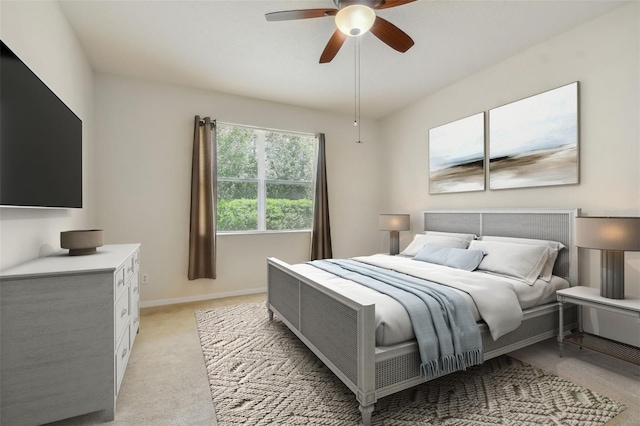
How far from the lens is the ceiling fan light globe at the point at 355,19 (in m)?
1.87

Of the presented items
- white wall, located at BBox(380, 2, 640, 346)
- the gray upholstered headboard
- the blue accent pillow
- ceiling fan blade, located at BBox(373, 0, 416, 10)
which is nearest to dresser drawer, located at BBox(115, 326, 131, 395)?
ceiling fan blade, located at BBox(373, 0, 416, 10)

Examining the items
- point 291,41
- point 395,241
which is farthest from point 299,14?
point 395,241

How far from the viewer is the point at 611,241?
82.2 inches

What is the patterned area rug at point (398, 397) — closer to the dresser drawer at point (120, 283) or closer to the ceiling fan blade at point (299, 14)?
the dresser drawer at point (120, 283)

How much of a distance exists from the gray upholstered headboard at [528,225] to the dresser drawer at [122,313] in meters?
3.45

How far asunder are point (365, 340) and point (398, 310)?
1.03 feet

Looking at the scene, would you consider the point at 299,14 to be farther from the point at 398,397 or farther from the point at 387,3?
the point at 398,397

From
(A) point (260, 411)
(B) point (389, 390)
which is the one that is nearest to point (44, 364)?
(A) point (260, 411)

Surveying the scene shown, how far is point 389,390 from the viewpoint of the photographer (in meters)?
1.68

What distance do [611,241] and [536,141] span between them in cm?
126

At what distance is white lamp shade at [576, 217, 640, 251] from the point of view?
6.68 feet

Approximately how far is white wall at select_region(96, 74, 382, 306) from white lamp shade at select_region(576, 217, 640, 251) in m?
3.25

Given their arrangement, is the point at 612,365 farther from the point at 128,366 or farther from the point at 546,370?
the point at 128,366

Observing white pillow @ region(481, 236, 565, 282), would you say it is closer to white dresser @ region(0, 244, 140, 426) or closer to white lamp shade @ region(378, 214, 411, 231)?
white lamp shade @ region(378, 214, 411, 231)
